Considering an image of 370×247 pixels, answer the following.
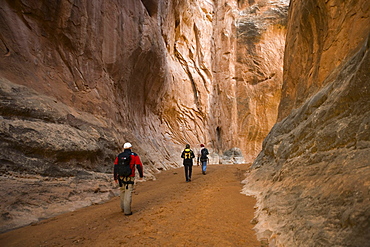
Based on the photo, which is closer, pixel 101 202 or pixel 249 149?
pixel 101 202

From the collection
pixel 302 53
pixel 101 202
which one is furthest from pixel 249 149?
pixel 101 202

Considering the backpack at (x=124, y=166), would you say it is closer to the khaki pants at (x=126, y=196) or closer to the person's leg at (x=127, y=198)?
the khaki pants at (x=126, y=196)

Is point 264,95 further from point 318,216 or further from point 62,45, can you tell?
point 318,216

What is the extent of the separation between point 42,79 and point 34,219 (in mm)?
5586

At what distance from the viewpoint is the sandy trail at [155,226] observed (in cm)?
330

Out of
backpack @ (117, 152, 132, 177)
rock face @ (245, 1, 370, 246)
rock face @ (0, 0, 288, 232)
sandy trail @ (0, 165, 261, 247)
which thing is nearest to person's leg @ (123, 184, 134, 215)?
sandy trail @ (0, 165, 261, 247)

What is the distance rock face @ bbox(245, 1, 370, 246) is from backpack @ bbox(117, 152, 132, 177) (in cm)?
294

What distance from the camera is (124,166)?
5.00 meters

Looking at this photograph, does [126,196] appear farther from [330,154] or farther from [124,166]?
[330,154]

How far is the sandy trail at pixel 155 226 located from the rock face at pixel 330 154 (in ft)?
1.75

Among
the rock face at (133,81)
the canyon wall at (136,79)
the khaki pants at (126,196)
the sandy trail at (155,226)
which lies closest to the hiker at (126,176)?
the khaki pants at (126,196)

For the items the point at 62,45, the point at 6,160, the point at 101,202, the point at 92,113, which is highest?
the point at 62,45

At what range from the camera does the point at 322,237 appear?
7.02 feet

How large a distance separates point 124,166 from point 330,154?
4.07m
